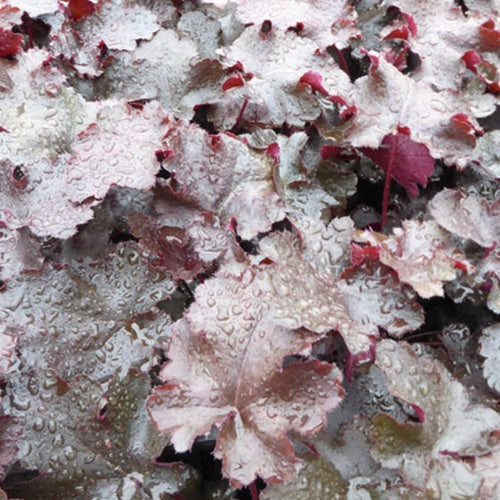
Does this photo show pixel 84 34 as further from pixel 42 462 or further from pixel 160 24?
pixel 42 462

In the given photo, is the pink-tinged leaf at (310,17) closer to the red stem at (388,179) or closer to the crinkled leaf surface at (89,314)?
the red stem at (388,179)

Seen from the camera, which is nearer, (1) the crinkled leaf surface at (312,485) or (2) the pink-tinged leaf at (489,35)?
(1) the crinkled leaf surface at (312,485)

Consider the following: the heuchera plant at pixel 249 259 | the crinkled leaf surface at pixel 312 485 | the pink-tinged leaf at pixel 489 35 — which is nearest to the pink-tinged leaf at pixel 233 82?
the heuchera plant at pixel 249 259

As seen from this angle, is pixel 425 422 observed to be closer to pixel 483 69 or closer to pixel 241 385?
pixel 241 385

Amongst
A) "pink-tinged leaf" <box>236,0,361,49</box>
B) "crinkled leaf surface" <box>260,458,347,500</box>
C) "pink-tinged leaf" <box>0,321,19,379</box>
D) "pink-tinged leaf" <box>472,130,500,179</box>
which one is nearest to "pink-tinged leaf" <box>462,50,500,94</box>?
"pink-tinged leaf" <box>472,130,500,179</box>

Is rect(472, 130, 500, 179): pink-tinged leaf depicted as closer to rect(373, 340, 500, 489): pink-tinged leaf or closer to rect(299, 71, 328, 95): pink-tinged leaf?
rect(299, 71, 328, 95): pink-tinged leaf

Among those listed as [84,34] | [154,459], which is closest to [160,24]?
[84,34]

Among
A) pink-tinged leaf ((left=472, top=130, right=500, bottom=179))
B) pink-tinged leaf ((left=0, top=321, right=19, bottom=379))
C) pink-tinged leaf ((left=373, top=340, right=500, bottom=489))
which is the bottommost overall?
pink-tinged leaf ((left=373, top=340, right=500, bottom=489))
